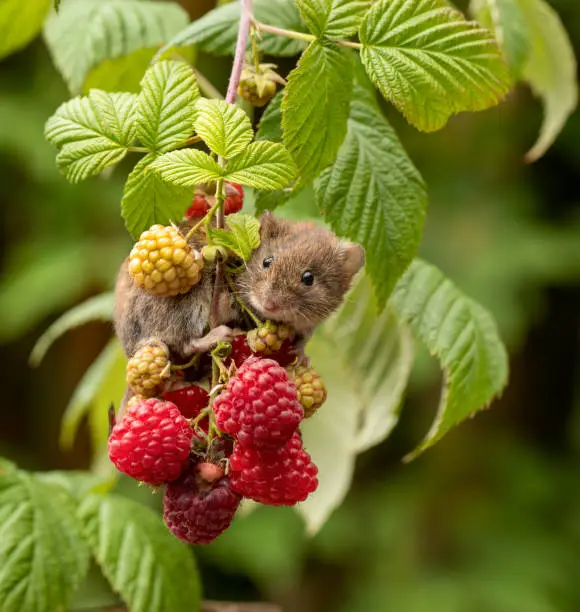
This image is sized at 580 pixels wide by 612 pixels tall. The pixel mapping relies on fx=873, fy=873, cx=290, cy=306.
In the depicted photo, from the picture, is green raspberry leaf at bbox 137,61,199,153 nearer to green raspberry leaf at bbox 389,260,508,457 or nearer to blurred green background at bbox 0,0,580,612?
green raspberry leaf at bbox 389,260,508,457

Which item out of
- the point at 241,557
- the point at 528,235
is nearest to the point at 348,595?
the point at 241,557

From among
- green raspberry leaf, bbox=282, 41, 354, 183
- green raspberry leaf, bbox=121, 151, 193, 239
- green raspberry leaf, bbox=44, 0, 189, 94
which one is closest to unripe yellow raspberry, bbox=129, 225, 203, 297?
green raspberry leaf, bbox=121, 151, 193, 239

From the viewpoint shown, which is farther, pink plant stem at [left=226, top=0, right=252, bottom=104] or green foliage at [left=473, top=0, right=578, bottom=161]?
green foliage at [left=473, top=0, right=578, bottom=161]

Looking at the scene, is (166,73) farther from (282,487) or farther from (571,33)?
(571,33)

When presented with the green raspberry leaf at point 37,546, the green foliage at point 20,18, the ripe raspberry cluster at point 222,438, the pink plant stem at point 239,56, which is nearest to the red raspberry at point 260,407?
the ripe raspberry cluster at point 222,438

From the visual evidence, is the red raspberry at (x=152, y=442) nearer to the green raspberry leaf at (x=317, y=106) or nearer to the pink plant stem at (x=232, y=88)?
the pink plant stem at (x=232, y=88)

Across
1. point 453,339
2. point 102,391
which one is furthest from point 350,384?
point 102,391
